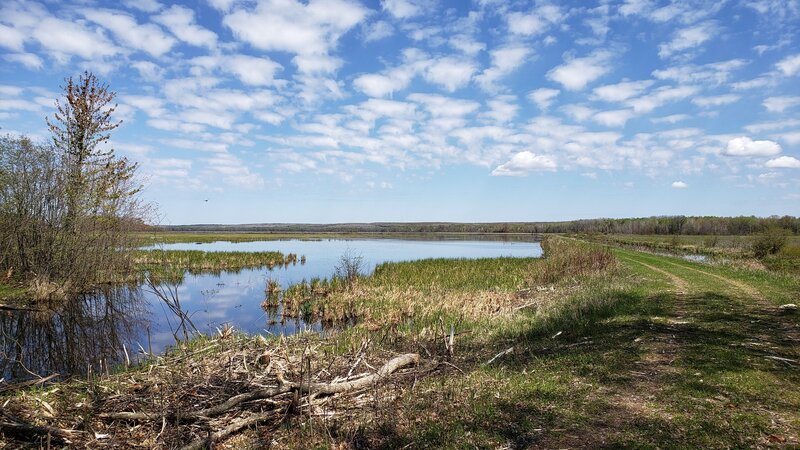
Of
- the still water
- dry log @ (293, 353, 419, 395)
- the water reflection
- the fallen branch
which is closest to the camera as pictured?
the fallen branch

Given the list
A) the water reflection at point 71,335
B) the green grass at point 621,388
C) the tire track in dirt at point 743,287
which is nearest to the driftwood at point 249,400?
the green grass at point 621,388

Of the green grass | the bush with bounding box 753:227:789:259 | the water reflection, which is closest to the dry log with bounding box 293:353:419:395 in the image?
the green grass

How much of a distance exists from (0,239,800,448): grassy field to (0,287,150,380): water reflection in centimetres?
263

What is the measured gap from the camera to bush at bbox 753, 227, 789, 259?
117ft

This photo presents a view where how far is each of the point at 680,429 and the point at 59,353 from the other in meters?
14.8

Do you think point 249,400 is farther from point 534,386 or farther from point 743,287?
point 743,287

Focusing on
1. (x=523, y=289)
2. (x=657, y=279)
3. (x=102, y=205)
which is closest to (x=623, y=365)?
(x=657, y=279)

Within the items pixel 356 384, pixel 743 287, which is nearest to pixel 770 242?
pixel 743 287

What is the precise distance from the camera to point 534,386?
6.53 meters

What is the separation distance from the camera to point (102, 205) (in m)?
23.9

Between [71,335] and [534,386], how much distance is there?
1521 cm

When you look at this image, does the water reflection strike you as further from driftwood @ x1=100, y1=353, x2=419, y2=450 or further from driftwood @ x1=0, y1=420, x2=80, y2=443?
driftwood @ x1=100, y1=353, x2=419, y2=450

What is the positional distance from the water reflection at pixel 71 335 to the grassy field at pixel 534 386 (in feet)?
8.62

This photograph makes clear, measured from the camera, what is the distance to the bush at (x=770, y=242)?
35.6 meters
